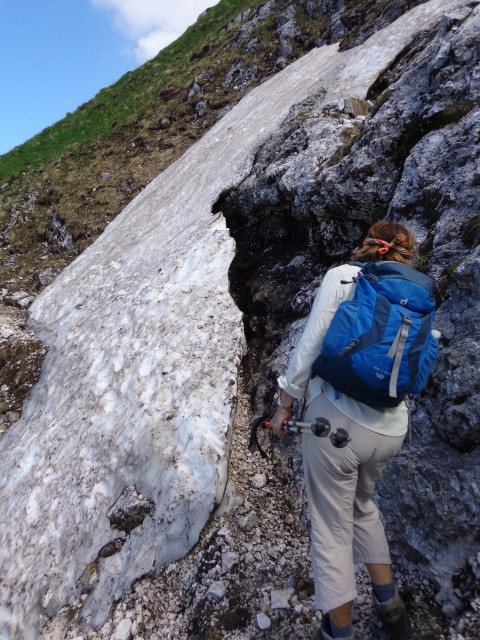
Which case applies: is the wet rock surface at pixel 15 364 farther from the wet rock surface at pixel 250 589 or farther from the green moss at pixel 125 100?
the green moss at pixel 125 100

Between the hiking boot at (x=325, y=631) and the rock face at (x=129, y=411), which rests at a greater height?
the rock face at (x=129, y=411)

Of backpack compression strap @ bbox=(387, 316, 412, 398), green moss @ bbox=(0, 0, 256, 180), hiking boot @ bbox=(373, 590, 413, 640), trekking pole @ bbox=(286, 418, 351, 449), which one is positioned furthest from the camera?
green moss @ bbox=(0, 0, 256, 180)

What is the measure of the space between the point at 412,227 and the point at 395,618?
5.10 m

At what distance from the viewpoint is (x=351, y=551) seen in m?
4.10

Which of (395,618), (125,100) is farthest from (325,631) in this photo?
(125,100)

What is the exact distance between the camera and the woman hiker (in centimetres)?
392

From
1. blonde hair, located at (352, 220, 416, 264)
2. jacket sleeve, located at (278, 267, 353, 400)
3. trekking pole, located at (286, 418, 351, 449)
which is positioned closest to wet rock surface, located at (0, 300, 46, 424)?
jacket sleeve, located at (278, 267, 353, 400)

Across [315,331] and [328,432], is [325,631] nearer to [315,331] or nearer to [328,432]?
[328,432]

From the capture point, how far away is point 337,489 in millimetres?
4004

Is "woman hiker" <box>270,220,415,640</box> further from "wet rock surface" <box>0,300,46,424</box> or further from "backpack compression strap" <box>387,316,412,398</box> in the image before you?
"wet rock surface" <box>0,300,46,424</box>

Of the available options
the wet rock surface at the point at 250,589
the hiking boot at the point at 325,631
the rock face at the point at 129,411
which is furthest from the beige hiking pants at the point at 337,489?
the rock face at the point at 129,411

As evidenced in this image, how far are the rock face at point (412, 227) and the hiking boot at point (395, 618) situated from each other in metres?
0.46

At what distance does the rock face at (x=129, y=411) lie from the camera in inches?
242

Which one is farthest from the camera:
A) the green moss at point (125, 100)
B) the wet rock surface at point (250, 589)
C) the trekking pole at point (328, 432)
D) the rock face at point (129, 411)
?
the green moss at point (125, 100)
